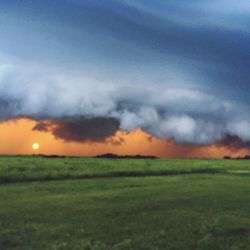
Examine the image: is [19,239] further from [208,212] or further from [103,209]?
[208,212]

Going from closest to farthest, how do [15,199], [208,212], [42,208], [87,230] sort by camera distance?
[87,230] < [208,212] < [42,208] < [15,199]

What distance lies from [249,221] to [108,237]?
835 centimetres

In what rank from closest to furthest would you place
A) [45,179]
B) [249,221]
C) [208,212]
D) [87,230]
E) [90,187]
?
[87,230] → [249,221] → [208,212] → [90,187] → [45,179]

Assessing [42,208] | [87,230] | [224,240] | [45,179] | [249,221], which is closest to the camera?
[224,240]

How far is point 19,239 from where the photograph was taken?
2366cm

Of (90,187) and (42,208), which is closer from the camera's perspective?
(42,208)

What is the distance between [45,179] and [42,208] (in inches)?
1137

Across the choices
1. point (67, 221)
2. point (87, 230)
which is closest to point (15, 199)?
point (67, 221)

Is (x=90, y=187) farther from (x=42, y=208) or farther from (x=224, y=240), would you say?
(x=224, y=240)

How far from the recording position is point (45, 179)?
205ft

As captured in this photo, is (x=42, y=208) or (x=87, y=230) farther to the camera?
(x=42, y=208)

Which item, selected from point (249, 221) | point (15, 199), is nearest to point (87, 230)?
point (249, 221)

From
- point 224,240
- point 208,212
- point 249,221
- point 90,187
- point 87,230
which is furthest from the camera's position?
point 90,187

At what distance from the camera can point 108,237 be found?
77.9 ft
